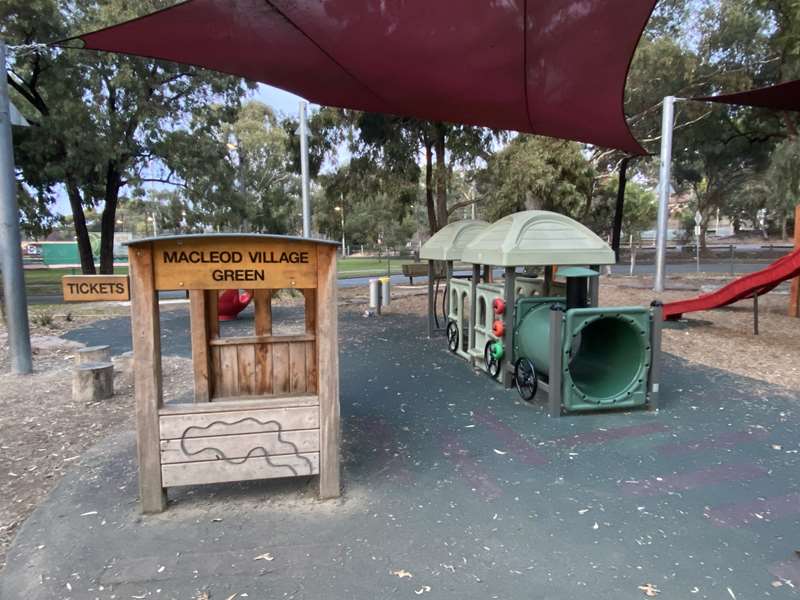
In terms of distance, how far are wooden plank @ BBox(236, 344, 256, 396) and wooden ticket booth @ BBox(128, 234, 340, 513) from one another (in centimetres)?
90

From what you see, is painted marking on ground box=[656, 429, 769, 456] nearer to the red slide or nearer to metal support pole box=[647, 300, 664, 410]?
metal support pole box=[647, 300, 664, 410]

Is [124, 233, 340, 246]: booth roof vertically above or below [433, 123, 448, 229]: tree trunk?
below

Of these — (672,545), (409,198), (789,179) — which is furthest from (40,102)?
(789,179)

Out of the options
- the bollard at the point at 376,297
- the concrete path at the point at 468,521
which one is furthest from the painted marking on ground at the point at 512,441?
the bollard at the point at 376,297

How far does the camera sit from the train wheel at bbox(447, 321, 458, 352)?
7.20 m

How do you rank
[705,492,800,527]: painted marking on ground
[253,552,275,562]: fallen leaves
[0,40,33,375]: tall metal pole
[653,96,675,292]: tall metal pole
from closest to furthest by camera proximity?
[253,552,275,562]: fallen leaves → [705,492,800,527]: painted marking on ground → [0,40,33,375]: tall metal pole → [653,96,675,292]: tall metal pole

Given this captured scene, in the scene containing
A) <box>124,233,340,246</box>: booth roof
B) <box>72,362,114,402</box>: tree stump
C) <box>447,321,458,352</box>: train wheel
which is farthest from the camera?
<box>447,321,458,352</box>: train wheel

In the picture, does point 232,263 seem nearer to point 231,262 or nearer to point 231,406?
point 231,262

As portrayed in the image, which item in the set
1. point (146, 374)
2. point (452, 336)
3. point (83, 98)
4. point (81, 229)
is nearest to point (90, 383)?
point (146, 374)

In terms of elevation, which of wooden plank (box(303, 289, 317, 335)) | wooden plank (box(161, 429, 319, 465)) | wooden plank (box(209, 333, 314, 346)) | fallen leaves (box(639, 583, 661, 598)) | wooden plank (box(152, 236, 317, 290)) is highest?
wooden plank (box(152, 236, 317, 290))

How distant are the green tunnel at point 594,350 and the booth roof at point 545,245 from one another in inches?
19.8

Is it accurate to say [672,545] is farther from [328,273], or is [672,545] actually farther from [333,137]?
[333,137]

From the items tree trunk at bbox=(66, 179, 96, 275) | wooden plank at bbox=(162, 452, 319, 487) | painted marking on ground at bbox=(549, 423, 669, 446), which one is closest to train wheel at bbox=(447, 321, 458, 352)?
painted marking on ground at bbox=(549, 423, 669, 446)

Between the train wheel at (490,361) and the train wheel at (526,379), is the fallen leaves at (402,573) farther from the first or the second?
the train wheel at (490,361)
